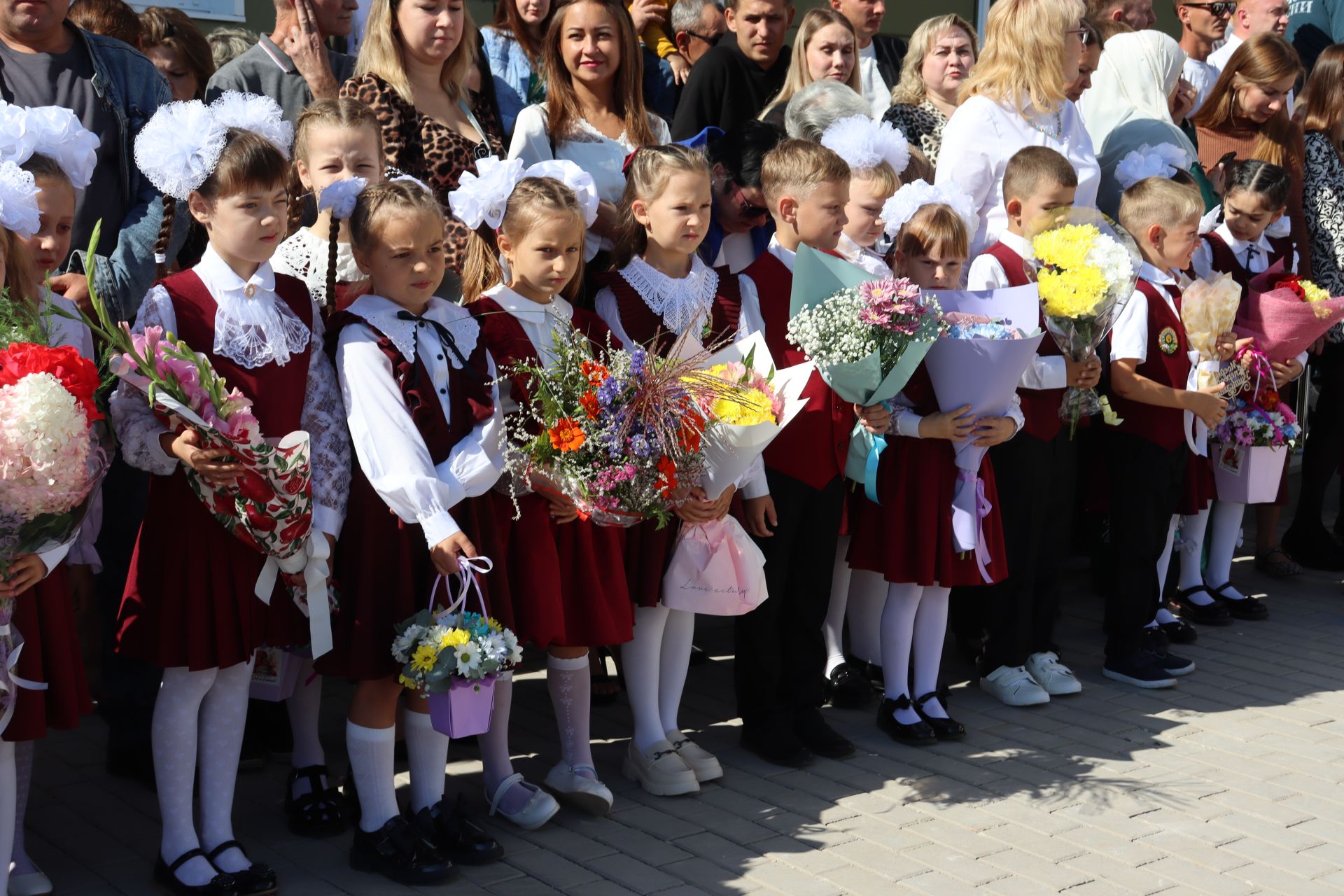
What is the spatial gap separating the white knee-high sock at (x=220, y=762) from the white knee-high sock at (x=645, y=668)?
4.04 ft

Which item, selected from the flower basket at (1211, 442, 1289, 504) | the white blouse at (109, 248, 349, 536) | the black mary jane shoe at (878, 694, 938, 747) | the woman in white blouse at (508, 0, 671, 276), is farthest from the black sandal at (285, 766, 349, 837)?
the flower basket at (1211, 442, 1289, 504)

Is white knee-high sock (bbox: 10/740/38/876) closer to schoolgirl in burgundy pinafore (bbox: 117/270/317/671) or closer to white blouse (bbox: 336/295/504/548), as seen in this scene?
schoolgirl in burgundy pinafore (bbox: 117/270/317/671)

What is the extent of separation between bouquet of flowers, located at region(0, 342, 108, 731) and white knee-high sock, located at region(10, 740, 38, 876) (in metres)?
0.39

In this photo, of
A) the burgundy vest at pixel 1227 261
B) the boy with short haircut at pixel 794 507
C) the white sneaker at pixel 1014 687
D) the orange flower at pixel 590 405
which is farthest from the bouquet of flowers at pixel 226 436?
the burgundy vest at pixel 1227 261

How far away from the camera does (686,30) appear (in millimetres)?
7441

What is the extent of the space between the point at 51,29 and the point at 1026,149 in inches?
130

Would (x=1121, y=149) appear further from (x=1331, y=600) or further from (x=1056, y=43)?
(x=1331, y=600)

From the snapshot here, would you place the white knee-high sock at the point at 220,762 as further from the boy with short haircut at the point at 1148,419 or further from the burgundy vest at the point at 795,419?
the boy with short haircut at the point at 1148,419

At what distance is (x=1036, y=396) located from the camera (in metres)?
5.16

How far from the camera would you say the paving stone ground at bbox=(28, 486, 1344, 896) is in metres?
3.76

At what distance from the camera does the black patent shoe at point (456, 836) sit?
3.78 metres

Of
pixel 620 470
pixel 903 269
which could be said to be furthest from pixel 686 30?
pixel 620 470

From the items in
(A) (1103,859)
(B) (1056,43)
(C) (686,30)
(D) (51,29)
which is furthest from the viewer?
(C) (686,30)

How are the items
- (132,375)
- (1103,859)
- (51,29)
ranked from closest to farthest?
(132,375) → (1103,859) → (51,29)
